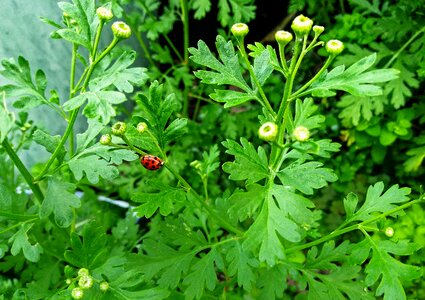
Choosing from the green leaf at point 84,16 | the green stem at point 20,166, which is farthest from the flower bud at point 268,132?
the green stem at point 20,166

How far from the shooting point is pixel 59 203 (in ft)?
3.48

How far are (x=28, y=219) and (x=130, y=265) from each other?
11.0 inches

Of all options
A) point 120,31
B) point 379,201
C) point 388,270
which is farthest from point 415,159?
point 120,31

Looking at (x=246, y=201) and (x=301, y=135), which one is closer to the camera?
(x=301, y=135)

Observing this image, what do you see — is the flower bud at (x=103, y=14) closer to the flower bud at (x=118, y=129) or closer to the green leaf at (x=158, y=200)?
the flower bud at (x=118, y=129)

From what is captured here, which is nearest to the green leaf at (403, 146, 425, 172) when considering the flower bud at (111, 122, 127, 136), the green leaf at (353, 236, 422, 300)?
the green leaf at (353, 236, 422, 300)

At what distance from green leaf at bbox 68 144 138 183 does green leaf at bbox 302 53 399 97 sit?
0.44 meters

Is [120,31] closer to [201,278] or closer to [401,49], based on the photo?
[201,278]

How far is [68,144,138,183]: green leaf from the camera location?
1.06 m

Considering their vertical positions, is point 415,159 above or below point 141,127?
below

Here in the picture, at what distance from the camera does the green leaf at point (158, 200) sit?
41.8 inches

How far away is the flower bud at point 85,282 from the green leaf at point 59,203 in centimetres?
12

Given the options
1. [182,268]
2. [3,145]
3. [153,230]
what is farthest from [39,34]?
[182,268]

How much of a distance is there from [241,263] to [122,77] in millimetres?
529
